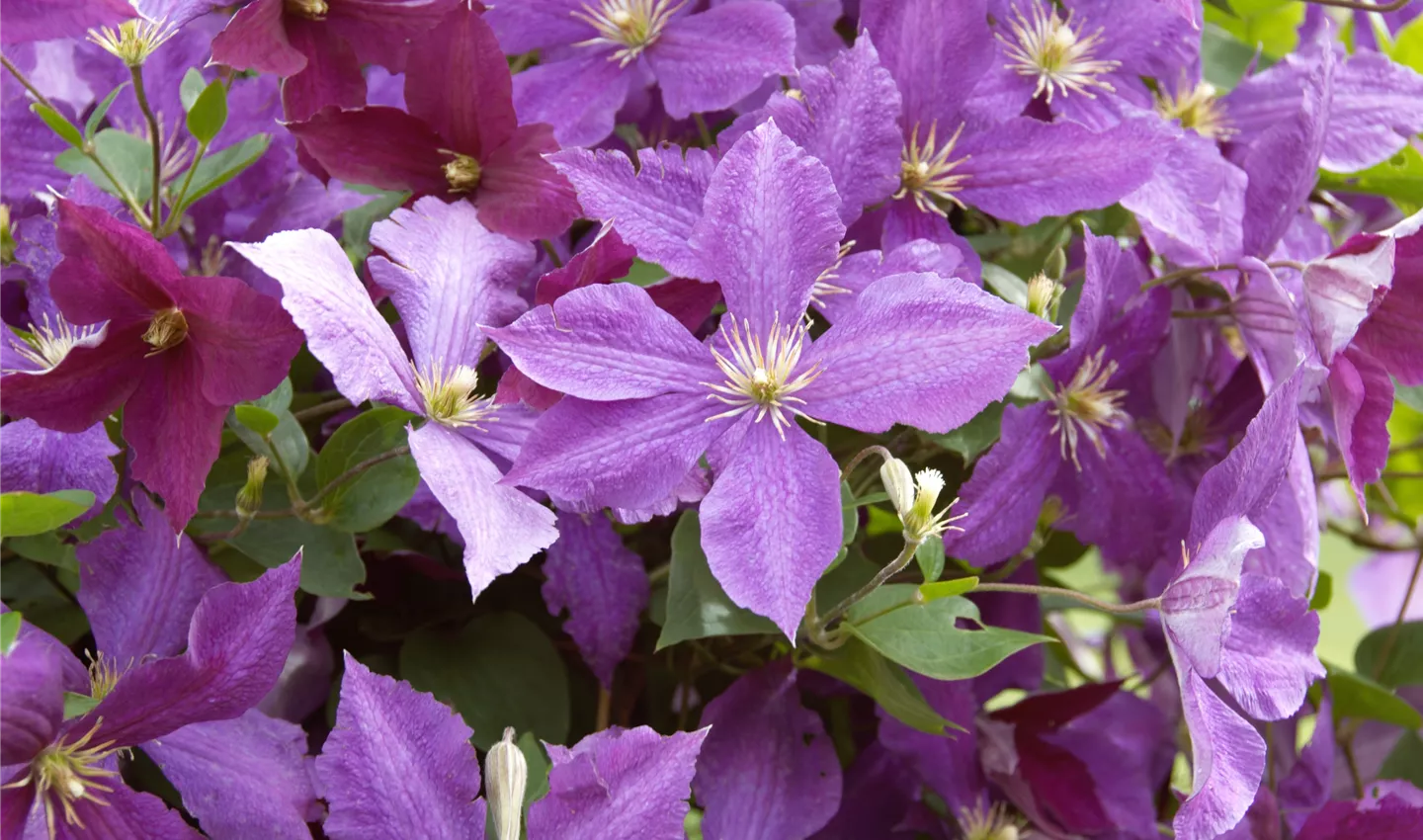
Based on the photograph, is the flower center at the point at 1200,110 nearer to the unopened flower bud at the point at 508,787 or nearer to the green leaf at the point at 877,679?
the green leaf at the point at 877,679

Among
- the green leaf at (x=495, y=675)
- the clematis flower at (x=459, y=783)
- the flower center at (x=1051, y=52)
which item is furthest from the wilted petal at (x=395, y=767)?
the flower center at (x=1051, y=52)

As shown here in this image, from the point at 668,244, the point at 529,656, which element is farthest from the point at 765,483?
the point at 529,656

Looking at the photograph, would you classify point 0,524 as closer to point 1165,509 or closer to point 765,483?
point 765,483

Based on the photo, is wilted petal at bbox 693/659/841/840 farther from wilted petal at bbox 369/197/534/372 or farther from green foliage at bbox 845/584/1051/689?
wilted petal at bbox 369/197/534/372

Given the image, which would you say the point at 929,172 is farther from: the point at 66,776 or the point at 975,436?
the point at 66,776

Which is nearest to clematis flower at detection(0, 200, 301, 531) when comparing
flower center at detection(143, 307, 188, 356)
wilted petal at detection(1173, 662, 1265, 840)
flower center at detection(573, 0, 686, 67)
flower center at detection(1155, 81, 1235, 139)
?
flower center at detection(143, 307, 188, 356)

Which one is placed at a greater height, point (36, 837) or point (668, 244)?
point (668, 244)
